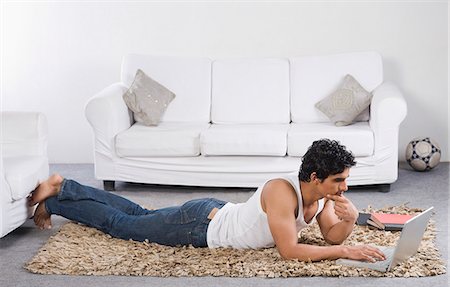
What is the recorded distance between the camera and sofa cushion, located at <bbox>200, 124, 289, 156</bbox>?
5426 millimetres

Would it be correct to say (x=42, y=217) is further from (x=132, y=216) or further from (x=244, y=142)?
(x=244, y=142)

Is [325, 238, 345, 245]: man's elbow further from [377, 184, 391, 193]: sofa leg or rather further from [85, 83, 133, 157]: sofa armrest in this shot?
[85, 83, 133, 157]: sofa armrest

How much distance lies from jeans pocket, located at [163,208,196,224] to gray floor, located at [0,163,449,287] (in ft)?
1.12

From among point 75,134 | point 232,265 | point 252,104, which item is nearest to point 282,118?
point 252,104

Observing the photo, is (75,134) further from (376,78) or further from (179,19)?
(376,78)

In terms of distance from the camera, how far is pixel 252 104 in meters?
6.02

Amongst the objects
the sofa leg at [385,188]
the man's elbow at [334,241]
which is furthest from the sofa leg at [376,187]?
the man's elbow at [334,241]

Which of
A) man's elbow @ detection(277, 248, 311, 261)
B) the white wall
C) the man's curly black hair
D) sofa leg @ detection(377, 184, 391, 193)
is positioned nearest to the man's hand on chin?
the man's curly black hair

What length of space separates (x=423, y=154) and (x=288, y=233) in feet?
8.09

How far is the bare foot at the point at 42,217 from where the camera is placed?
4.65 m

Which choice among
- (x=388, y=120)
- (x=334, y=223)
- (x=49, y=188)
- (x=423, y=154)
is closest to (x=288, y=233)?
(x=334, y=223)

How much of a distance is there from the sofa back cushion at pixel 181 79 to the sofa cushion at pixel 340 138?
2.79 ft

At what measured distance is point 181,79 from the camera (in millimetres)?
6133

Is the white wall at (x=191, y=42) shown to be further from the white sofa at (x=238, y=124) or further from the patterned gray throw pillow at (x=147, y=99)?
the patterned gray throw pillow at (x=147, y=99)
